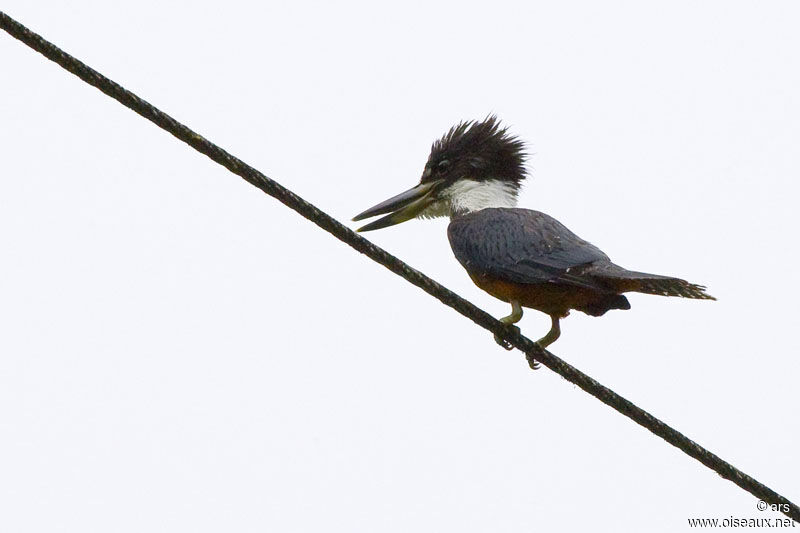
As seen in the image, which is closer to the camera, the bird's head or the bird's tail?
the bird's tail

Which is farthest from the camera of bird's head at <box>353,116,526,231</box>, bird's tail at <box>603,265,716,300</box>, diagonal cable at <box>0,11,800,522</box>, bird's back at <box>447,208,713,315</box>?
bird's head at <box>353,116,526,231</box>

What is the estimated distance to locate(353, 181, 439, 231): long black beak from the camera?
6426mm

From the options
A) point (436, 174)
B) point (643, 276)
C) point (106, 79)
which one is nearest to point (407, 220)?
point (436, 174)

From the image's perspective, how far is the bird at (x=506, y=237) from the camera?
471 cm

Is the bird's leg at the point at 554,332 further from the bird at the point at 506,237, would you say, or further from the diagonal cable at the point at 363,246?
the diagonal cable at the point at 363,246

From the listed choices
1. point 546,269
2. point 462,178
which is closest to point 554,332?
point 546,269

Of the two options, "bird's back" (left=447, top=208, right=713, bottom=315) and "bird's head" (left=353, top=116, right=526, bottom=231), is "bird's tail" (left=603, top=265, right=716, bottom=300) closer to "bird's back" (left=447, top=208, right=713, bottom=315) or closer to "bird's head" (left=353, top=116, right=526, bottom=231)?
"bird's back" (left=447, top=208, right=713, bottom=315)

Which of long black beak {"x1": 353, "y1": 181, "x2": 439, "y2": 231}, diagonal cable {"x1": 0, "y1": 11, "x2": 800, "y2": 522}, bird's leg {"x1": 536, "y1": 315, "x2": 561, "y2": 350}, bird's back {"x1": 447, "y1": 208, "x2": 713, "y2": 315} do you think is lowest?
diagonal cable {"x1": 0, "y1": 11, "x2": 800, "y2": 522}

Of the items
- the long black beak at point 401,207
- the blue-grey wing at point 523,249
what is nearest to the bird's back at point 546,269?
the blue-grey wing at point 523,249

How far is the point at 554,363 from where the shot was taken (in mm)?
3912

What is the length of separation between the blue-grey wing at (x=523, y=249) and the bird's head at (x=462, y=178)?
0.65 meters

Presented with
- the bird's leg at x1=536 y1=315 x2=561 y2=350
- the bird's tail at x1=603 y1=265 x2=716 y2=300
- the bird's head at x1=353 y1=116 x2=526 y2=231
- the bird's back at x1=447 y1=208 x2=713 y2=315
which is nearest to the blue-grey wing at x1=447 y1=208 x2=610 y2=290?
the bird's back at x1=447 y1=208 x2=713 y2=315

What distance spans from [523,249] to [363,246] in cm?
163

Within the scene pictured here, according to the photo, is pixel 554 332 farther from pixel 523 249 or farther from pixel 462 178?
pixel 462 178
